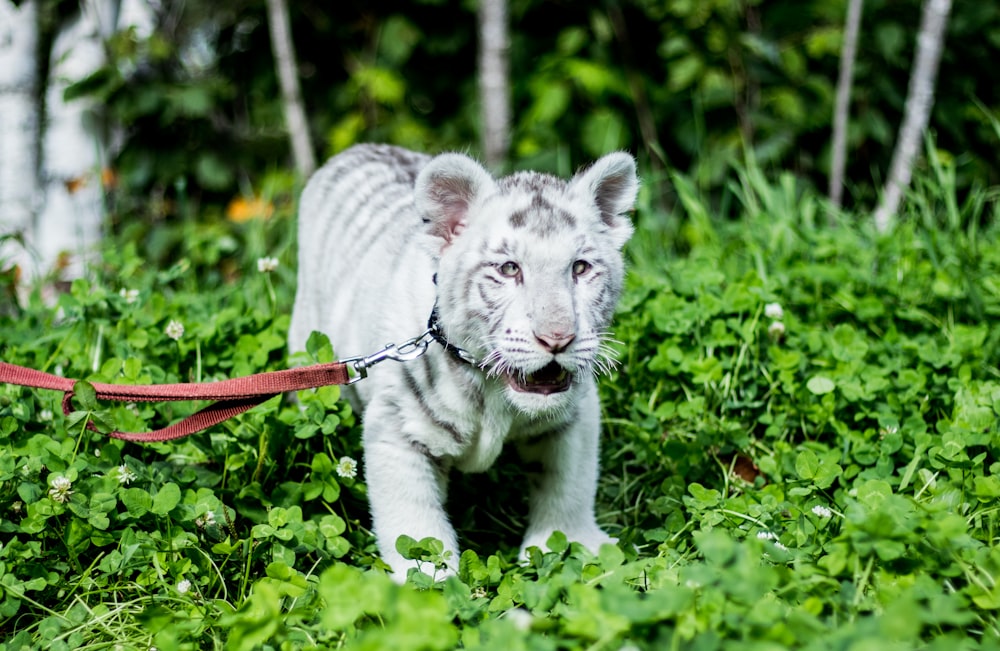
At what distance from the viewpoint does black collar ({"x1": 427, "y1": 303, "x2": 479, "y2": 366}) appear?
8.54 feet

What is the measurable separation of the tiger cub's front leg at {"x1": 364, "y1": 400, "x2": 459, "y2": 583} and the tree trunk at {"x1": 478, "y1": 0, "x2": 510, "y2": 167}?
295 cm

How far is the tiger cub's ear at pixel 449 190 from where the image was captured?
259cm

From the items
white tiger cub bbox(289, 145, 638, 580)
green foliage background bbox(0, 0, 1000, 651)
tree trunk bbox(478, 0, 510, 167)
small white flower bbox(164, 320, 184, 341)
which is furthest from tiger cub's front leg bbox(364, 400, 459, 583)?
tree trunk bbox(478, 0, 510, 167)

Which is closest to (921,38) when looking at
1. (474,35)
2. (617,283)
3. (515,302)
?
(474,35)

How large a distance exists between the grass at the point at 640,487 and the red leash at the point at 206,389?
0.10 metres

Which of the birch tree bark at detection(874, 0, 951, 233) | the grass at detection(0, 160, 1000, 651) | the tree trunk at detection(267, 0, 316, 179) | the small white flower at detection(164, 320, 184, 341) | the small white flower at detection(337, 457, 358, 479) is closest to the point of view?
the grass at detection(0, 160, 1000, 651)

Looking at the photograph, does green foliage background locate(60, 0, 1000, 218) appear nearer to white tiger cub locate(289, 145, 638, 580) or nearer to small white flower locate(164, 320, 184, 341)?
small white flower locate(164, 320, 184, 341)

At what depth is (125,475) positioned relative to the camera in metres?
2.65

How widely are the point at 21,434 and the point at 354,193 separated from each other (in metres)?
1.57

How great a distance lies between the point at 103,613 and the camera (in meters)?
2.37

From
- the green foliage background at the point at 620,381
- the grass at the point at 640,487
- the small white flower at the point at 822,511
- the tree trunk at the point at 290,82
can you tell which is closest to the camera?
the grass at the point at 640,487

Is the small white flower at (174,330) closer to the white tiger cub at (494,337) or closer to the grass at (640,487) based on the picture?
the grass at (640,487)

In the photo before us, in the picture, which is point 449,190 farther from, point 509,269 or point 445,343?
point 445,343

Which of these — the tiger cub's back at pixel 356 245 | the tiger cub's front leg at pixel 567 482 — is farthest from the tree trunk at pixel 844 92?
the tiger cub's front leg at pixel 567 482
